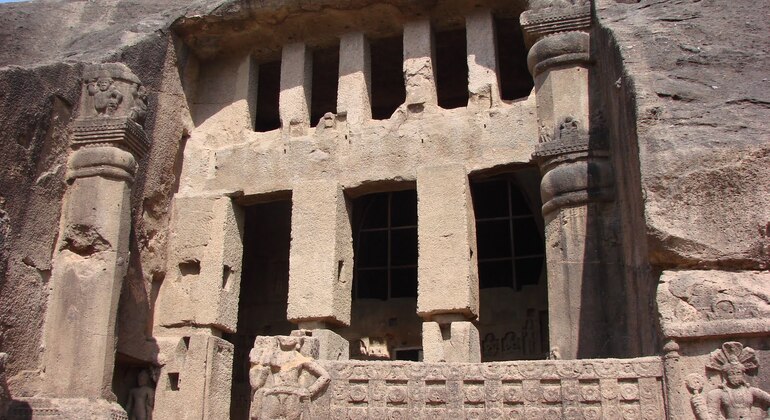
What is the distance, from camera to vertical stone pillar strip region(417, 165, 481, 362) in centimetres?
831

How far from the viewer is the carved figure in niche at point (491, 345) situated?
36.5 feet

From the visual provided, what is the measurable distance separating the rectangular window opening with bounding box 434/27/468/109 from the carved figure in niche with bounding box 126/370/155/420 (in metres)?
4.96

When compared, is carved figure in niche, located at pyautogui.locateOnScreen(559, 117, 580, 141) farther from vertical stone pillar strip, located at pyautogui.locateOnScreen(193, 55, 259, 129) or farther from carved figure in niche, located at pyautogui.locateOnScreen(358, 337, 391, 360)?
carved figure in niche, located at pyautogui.locateOnScreen(358, 337, 391, 360)

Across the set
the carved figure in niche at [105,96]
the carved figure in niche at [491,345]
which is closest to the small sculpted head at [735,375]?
the carved figure in niche at [491,345]

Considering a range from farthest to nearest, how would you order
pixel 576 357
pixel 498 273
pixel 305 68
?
pixel 498 273 < pixel 305 68 < pixel 576 357

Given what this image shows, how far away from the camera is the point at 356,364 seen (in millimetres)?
6043

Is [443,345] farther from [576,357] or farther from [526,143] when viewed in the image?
[526,143]

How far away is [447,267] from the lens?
8.52 metres

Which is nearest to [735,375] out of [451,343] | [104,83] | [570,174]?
[570,174]

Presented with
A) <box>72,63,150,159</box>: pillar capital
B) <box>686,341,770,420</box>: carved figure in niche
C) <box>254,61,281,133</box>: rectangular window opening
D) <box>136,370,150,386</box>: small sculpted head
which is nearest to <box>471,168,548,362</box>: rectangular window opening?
<box>254,61,281,133</box>: rectangular window opening

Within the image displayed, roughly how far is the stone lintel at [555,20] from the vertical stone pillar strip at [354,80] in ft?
6.47

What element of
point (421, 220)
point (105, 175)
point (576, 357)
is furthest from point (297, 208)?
point (576, 357)

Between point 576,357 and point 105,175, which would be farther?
point 105,175

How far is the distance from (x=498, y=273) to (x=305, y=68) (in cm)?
396
